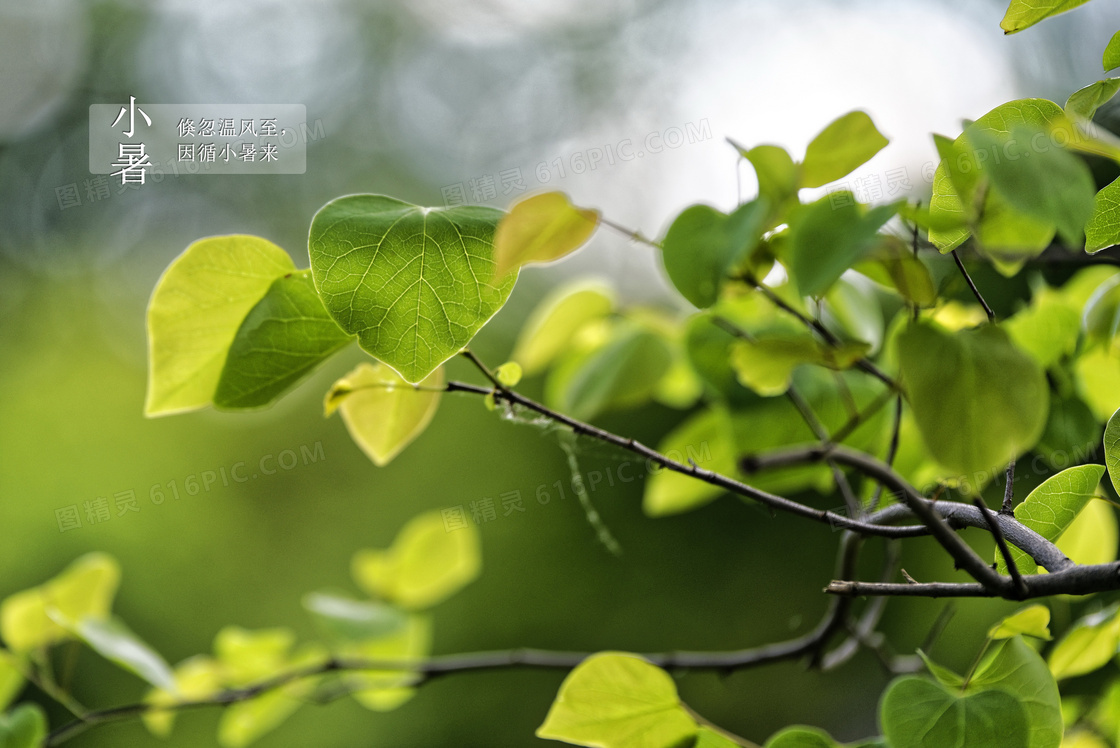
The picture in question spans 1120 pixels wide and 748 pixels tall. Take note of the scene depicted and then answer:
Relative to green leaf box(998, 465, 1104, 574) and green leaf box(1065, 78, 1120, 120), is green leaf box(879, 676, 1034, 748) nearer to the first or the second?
green leaf box(998, 465, 1104, 574)

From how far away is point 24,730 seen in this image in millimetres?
307

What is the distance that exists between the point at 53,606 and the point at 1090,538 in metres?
0.54

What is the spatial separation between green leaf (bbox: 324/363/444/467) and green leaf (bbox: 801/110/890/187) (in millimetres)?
133

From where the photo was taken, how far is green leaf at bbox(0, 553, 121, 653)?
398 mm

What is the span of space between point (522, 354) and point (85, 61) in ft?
14.3

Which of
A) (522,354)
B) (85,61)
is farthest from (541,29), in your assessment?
(522,354)

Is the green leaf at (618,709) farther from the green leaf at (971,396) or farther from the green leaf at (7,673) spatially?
the green leaf at (7,673)

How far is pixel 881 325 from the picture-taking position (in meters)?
0.35

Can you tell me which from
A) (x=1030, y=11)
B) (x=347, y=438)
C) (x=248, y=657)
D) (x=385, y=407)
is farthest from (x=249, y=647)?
(x=347, y=438)

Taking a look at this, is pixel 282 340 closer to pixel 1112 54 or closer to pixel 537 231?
pixel 537 231

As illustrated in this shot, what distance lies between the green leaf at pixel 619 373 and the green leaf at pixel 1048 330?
15 centimetres

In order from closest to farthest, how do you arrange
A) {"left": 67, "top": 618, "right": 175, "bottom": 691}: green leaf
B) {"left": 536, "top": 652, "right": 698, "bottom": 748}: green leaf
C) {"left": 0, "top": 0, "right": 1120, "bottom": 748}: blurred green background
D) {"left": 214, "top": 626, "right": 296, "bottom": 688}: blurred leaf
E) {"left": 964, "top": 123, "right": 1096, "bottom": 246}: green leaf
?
{"left": 964, "top": 123, "right": 1096, "bottom": 246}: green leaf → {"left": 536, "top": 652, "right": 698, "bottom": 748}: green leaf → {"left": 67, "top": 618, "right": 175, "bottom": 691}: green leaf → {"left": 214, "top": 626, "right": 296, "bottom": 688}: blurred leaf → {"left": 0, "top": 0, "right": 1120, "bottom": 748}: blurred green background

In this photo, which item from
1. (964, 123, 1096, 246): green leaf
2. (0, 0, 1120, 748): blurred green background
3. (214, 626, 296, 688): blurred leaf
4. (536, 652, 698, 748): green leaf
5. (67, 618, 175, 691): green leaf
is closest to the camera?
(964, 123, 1096, 246): green leaf
